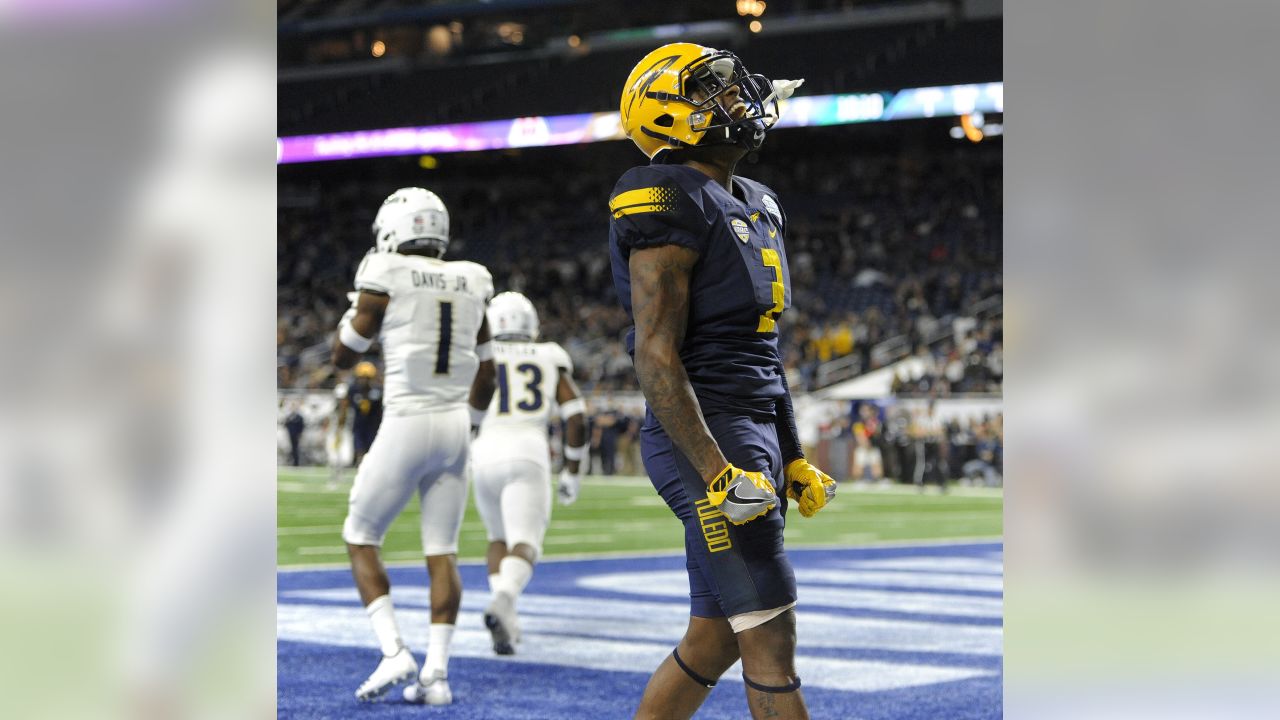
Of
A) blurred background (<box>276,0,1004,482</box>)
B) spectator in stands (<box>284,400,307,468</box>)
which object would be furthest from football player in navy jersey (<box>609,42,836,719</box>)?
spectator in stands (<box>284,400,307,468</box>)

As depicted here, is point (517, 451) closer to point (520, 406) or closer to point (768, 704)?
point (520, 406)

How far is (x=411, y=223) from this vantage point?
5.99m

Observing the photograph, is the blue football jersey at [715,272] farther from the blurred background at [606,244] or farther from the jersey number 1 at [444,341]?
the blurred background at [606,244]

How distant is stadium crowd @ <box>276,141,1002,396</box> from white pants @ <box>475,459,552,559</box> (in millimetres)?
16977

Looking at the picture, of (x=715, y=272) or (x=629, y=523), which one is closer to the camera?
(x=715, y=272)

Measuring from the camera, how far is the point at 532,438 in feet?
25.1

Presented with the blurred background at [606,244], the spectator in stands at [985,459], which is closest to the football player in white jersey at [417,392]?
the blurred background at [606,244]

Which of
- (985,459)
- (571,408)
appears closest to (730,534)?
(571,408)

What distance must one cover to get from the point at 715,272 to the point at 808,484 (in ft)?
2.12

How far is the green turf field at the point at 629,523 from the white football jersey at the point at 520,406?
4775mm

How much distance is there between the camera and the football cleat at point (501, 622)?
690 centimetres

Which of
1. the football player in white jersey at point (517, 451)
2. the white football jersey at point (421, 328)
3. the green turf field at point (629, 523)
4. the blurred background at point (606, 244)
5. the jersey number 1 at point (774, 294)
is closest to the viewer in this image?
the jersey number 1 at point (774, 294)

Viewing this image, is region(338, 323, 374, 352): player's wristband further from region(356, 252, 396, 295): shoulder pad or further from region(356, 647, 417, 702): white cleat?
region(356, 647, 417, 702): white cleat
